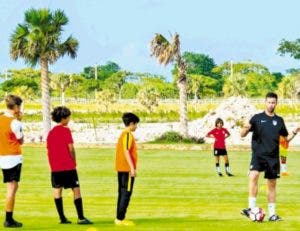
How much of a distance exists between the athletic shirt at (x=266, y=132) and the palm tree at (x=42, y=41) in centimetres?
4720

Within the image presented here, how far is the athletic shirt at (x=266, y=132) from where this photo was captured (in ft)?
52.6

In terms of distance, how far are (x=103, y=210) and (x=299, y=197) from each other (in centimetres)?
520

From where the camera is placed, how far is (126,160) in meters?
15.5

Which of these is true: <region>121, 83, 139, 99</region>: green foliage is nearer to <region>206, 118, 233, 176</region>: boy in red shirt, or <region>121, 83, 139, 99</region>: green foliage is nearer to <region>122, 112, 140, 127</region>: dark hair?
<region>206, 118, 233, 176</region>: boy in red shirt

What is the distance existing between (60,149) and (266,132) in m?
3.21

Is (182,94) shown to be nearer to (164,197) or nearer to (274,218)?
(164,197)

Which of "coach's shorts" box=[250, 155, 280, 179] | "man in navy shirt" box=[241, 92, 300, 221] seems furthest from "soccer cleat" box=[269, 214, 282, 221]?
"coach's shorts" box=[250, 155, 280, 179]

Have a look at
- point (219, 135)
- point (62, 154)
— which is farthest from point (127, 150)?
point (219, 135)

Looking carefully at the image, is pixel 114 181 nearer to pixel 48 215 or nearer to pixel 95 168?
pixel 95 168

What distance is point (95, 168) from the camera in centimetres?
3316

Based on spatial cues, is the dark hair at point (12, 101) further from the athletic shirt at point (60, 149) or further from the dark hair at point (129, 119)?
the dark hair at point (129, 119)

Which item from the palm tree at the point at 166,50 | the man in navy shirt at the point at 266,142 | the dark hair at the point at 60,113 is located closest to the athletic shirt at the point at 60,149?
the dark hair at the point at 60,113

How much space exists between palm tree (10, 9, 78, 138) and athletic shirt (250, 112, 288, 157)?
A: 4720 cm

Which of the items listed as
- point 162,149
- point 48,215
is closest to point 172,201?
point 48,215
